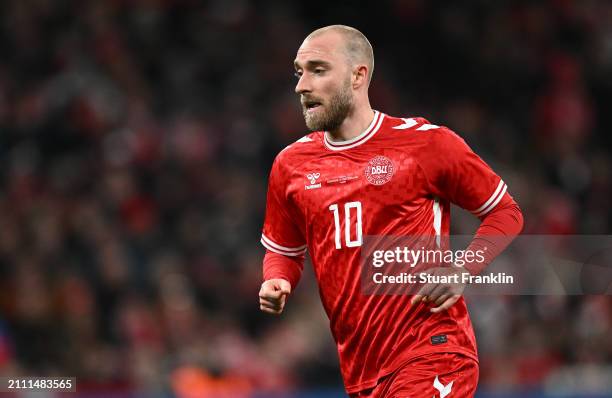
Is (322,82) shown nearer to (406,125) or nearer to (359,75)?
(359,75)

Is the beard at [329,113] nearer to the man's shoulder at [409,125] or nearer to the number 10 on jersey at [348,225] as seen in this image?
the man's shoulder at [409,125]

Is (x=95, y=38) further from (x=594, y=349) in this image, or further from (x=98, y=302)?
(x=594, y=349)

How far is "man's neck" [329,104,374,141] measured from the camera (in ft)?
17.4

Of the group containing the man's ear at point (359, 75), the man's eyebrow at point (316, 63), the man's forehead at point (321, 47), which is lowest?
the man's ear at point (359, 75)

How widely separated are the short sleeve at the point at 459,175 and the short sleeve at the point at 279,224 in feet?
2.52

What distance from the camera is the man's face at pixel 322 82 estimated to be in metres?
5.22

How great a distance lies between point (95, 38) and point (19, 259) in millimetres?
3143

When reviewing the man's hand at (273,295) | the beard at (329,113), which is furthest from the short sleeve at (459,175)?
the man's hand at (273,295)

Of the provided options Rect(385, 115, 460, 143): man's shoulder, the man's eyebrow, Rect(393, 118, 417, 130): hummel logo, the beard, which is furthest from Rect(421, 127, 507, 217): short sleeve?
the man's eyebrow

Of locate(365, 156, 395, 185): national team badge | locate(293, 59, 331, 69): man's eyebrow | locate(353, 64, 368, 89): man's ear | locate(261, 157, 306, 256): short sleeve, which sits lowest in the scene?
locate(261, 157, 306, 256): short sleeve

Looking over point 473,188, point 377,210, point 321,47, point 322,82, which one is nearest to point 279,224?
point 377,210

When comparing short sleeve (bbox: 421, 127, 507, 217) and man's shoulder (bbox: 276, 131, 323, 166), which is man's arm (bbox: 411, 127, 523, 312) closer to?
short sleeve (bbox: 421, 127, 507, 217)

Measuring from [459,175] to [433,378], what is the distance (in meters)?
0.88

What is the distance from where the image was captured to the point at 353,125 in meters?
5.32
